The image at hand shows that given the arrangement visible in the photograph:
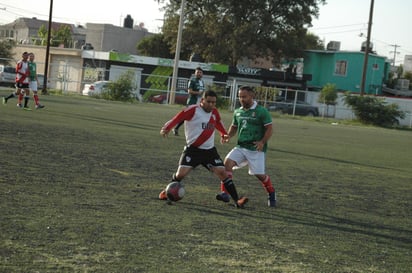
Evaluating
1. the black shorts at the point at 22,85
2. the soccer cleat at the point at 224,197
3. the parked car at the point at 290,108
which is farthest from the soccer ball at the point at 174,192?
the parked car at the point at 290,108

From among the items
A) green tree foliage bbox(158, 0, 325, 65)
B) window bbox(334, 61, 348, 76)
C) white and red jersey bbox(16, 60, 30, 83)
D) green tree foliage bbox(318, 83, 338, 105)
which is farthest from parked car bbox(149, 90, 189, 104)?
window bbox(334, 61, 348, 76)

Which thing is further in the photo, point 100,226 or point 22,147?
point 22,147

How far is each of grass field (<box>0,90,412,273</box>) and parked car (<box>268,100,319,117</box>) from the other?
1198 inches

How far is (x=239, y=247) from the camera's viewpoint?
19.6 ft

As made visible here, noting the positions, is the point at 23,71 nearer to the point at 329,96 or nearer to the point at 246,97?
the point at 246,97

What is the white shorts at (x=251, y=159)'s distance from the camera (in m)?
8.47

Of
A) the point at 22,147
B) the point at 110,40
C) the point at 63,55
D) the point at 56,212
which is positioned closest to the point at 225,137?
the point at 56,212

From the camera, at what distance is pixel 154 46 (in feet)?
237

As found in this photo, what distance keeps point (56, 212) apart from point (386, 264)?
3122 millimetres

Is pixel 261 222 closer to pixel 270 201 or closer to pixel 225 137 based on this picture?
pixel 270 201

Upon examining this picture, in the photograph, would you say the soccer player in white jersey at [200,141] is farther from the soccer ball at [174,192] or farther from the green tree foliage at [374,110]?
the green tree foliage at [374,110]

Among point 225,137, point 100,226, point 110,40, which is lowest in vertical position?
point 100,226

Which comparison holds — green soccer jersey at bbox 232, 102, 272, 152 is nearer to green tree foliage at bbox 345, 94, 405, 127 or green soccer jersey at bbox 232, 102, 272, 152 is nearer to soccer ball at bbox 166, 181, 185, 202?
soccer ball at bbox 166, 181, 185, 202

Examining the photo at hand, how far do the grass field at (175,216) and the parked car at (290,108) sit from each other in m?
30.4
